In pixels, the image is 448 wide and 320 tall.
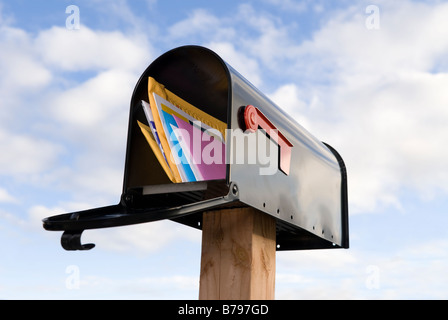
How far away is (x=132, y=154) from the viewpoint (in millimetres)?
2270

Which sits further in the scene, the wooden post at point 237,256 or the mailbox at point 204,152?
the wooden post at point 237,256

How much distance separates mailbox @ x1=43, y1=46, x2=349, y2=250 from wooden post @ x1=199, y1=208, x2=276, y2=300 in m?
0.07

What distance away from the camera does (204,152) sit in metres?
2.17

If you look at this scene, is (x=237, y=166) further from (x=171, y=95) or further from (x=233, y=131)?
(x=171, y=95)

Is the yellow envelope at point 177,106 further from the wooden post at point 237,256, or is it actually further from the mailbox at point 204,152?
the wooden post at point 237,256

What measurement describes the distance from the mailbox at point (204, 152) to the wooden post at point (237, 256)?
7 cm

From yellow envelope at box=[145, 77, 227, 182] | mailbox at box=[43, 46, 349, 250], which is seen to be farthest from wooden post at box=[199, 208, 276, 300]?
yellow envelope at box=[145, 77, 227, 182]

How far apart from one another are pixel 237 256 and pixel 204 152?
0.44 metres

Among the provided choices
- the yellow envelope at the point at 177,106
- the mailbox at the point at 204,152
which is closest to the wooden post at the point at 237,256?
the mailbox at the point at 204,152

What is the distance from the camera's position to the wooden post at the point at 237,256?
212cm

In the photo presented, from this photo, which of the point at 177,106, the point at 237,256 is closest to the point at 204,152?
the point at 177,106

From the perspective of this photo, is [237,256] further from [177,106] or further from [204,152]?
→ [177,106]
